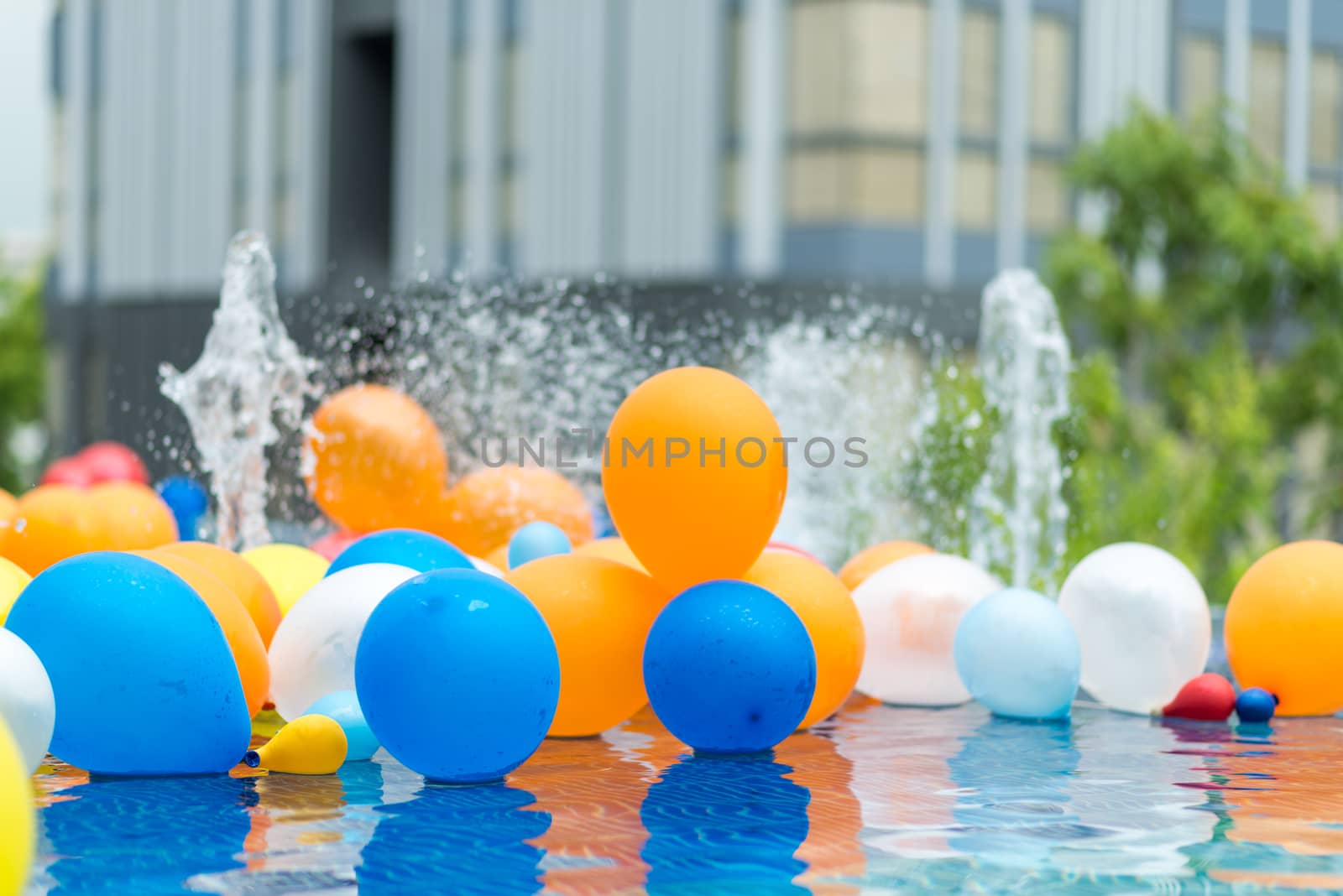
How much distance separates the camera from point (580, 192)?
26.6 meters

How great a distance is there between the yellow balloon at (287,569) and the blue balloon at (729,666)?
240 centimetres

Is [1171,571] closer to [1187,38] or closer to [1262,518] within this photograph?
[1262,518]

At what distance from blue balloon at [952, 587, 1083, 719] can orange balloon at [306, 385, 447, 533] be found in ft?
14.5

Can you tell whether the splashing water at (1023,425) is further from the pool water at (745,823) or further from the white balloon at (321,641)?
the white balloon at (321,641)

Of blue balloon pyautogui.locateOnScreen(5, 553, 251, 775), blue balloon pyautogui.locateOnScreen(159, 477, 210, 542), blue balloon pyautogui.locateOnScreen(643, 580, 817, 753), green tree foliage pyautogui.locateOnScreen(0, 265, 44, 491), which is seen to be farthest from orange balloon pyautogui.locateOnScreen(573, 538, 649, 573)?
green tree foliage pyautogui.locateOnScreen(0, 265, 44, 491)

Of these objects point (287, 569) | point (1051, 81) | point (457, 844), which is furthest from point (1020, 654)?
point (1051, 81)

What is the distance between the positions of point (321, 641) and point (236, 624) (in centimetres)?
36

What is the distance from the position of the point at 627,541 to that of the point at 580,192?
19768 mm

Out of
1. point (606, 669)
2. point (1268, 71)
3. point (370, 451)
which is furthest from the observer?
point (1268, 71)

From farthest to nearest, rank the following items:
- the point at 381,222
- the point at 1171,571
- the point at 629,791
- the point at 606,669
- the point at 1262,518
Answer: the point at 381,222 → the point at 1262,518 → the point at 1171,571 → the point at 606,669 → the point at 629,791

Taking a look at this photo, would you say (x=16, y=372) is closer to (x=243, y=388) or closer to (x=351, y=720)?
(x=243, y=388)

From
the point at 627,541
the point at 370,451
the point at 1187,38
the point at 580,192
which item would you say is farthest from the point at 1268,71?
the point at 627,541

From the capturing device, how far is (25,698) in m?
5.70

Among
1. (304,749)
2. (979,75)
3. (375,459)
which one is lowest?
(304,749)
